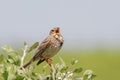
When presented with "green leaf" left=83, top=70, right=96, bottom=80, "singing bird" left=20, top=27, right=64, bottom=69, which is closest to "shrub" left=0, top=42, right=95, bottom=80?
"green leaf" left=83, top=70, right=96, bottom=80

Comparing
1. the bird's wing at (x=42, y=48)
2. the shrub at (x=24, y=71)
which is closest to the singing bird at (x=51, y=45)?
the bird's wing at (x=42, y=48)

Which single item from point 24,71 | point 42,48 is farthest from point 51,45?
point 24,71

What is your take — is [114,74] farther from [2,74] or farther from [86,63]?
[2,74]

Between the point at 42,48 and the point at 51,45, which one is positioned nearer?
the point at 42,48

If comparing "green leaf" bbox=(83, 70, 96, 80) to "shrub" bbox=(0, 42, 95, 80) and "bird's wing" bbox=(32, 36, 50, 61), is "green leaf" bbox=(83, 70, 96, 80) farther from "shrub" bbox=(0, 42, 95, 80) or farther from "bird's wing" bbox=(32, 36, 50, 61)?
"bird's wing" bbox=(32, 36, 50, 61)

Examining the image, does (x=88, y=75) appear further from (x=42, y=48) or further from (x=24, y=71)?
(x=42, y=48)

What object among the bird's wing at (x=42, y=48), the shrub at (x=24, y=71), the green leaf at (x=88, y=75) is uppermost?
the bird's wing at (x=42, y=48)

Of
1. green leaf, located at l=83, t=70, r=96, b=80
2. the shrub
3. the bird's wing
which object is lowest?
green leaf, located at l=83, t=70, r=96, b=80

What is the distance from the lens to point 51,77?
12.4 feet

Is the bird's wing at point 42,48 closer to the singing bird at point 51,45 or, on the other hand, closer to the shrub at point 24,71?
the singing bird at point 51,45

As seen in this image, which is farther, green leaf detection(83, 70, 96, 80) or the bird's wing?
the bird's wing

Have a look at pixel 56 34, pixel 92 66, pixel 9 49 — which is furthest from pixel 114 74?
pixel 9 49

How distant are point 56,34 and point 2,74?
5.83 feet

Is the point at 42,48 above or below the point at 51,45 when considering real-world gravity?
below
